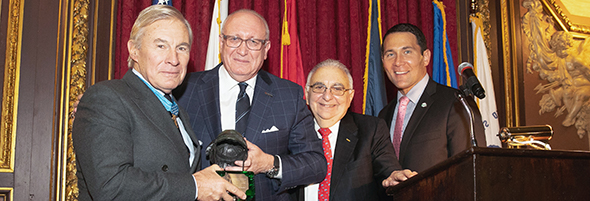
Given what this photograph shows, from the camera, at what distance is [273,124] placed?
99.9 inches

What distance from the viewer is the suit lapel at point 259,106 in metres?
2.47

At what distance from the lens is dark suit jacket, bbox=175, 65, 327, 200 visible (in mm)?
2455

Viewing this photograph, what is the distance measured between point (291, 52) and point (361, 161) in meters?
1.67

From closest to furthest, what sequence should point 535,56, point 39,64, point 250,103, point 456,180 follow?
point 456,180
point 250,103
point 39,64
point 535,56

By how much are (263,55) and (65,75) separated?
186cm

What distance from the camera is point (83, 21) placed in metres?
3.77

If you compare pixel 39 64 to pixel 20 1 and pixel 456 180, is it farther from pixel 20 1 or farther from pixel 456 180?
pixel 456 180

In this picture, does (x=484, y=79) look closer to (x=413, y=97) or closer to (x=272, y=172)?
(x=413, y=97)

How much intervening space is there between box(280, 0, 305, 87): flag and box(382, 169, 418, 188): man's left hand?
1.73 metres

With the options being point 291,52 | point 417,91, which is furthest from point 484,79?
point 291,52

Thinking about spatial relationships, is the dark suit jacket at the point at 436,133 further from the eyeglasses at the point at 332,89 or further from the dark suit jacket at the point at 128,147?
the dark suit jacket at the point at 128,147

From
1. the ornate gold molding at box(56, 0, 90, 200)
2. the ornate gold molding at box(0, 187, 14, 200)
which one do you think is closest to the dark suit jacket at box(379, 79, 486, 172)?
the ornate gold molding at box(56, 0, 90, 200)

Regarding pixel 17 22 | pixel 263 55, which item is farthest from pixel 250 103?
pixel 17 22

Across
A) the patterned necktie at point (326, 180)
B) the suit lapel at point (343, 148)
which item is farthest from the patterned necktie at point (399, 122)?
the patterned necktie at point (326, 180)
